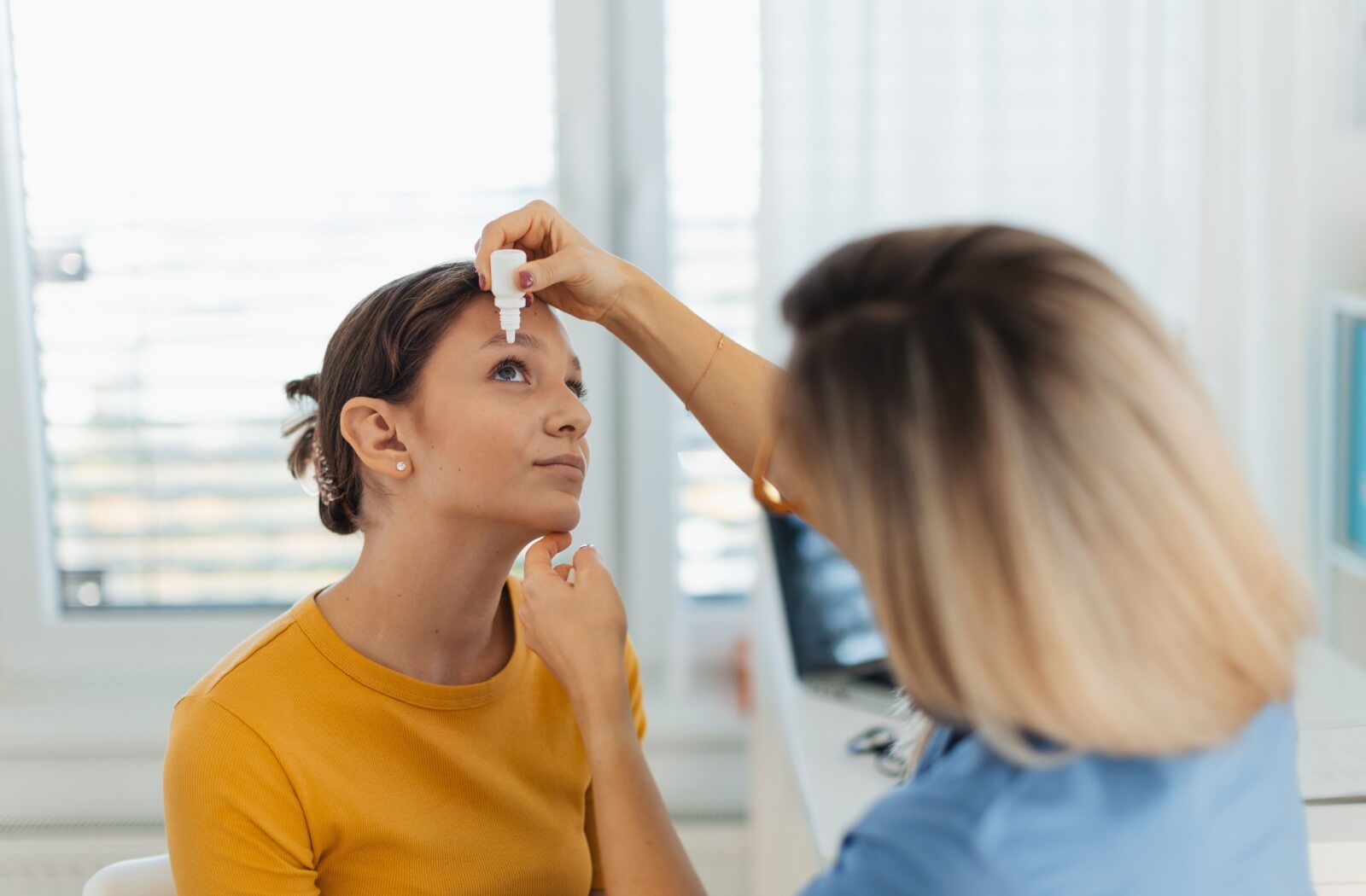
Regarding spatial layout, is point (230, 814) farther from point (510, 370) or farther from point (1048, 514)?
point (1048, 514)

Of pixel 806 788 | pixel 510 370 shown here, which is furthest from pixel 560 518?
pixel 806 788

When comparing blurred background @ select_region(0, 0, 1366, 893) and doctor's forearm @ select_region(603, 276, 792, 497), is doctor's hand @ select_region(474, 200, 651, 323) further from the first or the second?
blurred background @ select_region(0, 0, 1366, 893)

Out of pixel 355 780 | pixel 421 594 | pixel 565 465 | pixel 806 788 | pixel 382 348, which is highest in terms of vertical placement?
pixel 382 348

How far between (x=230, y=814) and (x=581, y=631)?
0.35 metres

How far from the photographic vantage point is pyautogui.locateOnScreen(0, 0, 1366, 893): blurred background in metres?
2.07

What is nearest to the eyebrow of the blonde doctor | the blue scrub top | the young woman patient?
the young woman patient

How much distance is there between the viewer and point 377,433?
4.20 ft

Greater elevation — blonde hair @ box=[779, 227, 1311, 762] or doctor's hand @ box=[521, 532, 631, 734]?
blonde hair @ box=[779, 227, 1311, 762]

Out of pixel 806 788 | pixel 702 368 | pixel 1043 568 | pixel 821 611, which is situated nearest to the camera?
pixel 1043 568

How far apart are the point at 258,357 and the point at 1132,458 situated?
1.86m

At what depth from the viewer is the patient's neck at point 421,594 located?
1282mm

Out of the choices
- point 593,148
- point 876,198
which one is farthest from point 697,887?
point 593,148

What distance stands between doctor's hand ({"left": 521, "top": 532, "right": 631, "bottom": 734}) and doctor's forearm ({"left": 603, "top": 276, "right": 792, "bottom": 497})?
0.23m

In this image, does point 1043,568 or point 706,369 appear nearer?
point 1043,568
